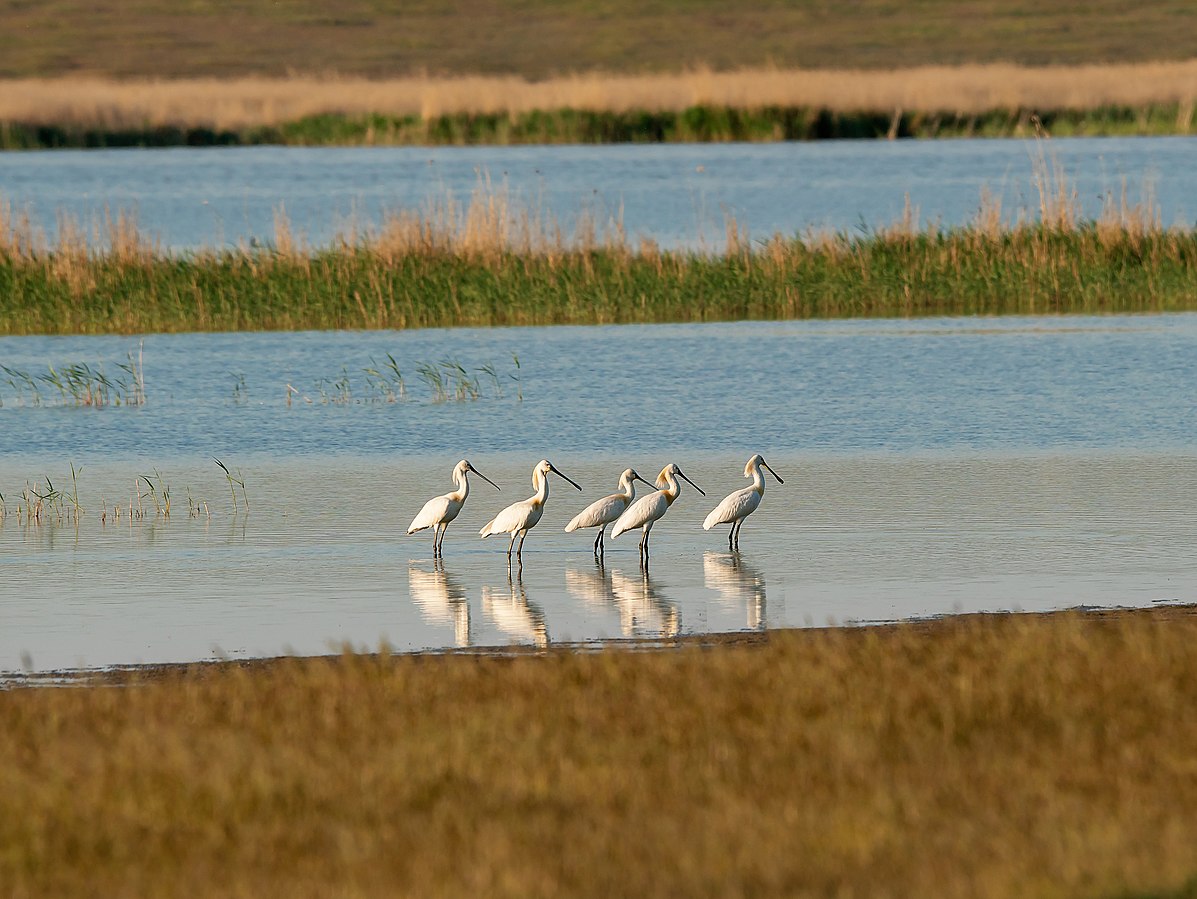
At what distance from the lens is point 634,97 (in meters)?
63.6

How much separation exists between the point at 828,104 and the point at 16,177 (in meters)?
21.9

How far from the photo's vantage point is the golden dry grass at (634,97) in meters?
61.7

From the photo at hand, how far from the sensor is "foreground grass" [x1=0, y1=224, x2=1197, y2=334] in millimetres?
25188

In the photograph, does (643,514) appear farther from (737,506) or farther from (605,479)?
(605,479)

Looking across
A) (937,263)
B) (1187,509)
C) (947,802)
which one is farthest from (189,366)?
(947,802)

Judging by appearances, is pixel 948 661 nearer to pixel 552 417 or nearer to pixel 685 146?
pixel 552 417

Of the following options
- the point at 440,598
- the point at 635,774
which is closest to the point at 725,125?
the point at 440,598

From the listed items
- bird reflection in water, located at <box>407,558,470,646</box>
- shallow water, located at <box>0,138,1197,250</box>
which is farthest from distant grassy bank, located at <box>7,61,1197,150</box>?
bird reflection in water, located at <box>407,558,470,646</box>

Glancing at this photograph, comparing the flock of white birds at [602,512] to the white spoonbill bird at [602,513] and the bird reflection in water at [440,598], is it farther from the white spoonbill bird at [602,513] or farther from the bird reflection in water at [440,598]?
the bird reflection in water at [440,598]

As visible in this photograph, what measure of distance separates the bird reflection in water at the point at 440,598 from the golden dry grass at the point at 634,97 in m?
48.3

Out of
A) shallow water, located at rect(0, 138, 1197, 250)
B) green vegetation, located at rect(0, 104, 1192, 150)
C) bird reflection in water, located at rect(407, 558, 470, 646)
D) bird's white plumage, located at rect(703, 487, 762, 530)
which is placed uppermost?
green vegetation, located at rect(0, 104, 1192, 150)

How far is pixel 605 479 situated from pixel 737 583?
3.90 meters

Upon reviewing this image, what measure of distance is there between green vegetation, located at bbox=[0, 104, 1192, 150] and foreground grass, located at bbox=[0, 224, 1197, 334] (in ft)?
106

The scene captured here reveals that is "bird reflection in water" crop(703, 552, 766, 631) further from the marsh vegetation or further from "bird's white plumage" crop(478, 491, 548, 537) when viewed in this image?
the marsh vegetation
